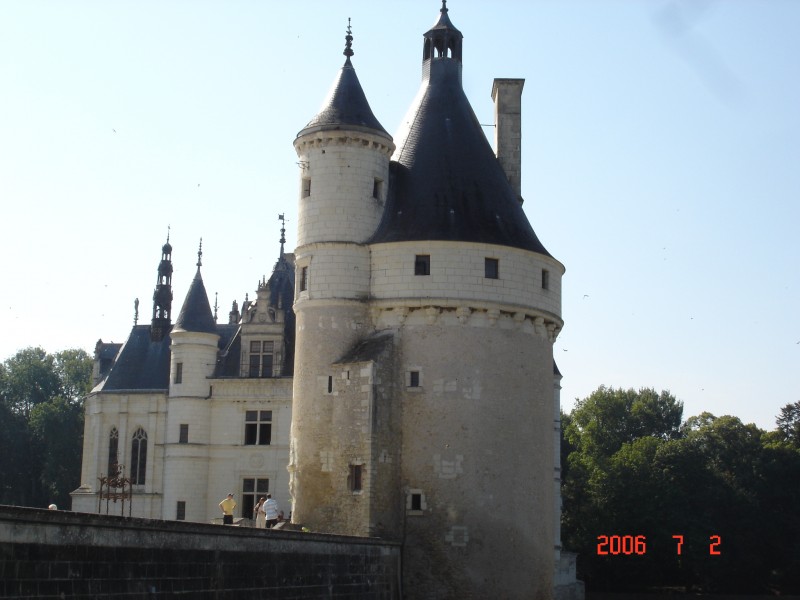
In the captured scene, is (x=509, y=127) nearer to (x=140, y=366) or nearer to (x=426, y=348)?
(x=426, y=348)

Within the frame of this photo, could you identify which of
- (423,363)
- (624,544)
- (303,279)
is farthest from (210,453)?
(624,544)

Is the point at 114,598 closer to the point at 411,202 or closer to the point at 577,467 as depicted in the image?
the point at 411,202

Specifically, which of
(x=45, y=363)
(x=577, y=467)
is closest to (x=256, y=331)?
(x=577, y=467)

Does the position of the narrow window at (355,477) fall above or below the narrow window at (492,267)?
below

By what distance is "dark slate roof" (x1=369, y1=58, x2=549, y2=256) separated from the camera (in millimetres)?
34150

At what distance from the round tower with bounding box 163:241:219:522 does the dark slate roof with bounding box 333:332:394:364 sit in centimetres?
1534

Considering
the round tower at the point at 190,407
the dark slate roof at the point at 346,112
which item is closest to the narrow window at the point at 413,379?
the dark slate roof at the point at 346,112

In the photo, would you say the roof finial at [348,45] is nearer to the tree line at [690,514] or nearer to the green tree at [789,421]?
the tree line at [690,514]

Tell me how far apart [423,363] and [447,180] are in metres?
5.84

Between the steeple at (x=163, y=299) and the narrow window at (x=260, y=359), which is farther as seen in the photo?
the steeple at (x=163, y=299)

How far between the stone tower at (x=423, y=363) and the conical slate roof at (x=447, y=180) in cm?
7

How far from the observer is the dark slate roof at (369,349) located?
3234cm

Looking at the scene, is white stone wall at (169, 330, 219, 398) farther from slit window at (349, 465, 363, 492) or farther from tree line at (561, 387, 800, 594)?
tree line at (561, 387, 800, 594)

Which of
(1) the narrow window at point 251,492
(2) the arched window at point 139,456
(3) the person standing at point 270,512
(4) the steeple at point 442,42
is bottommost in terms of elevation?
(3) the person standing at point 270,512
